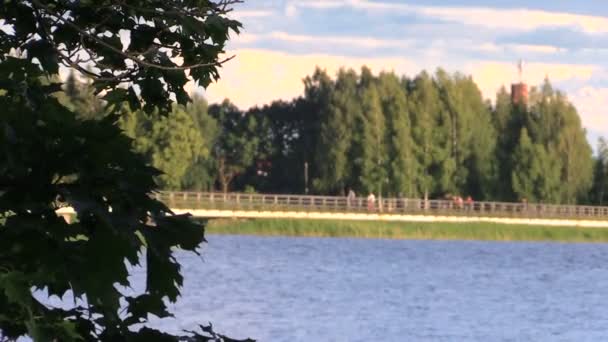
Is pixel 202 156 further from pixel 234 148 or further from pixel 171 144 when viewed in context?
pixel 171 144

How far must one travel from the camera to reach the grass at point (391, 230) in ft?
323

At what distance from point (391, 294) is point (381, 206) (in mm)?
55841

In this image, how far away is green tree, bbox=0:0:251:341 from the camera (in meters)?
7.17

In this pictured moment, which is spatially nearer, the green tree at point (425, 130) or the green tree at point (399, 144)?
the green tree at point (399, 144)

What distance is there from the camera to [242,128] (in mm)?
140375

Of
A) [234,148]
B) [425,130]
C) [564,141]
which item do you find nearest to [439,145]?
[425,130]

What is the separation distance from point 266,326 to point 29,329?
86.8 feet

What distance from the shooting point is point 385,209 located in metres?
101

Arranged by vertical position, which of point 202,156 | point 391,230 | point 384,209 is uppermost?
point 202,156

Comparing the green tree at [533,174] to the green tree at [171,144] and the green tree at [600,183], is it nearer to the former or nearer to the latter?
the green tree at [600,183]

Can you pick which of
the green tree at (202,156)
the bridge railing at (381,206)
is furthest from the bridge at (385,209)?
the green tree at (202,156)

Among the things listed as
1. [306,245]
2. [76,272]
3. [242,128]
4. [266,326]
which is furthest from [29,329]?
[242,128]

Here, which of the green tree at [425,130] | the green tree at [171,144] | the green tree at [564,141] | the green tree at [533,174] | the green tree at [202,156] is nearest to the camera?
the green tree at [171,144]

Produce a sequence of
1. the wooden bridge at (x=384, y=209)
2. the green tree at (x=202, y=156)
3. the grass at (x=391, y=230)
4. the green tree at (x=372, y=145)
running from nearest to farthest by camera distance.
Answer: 1. the wooden bridge at (x=384, y=209)
2. the grass at (x=391, y=230)
3. the green tree at (x=372, y=145)
4. the green tree at (x=202, y=156)
